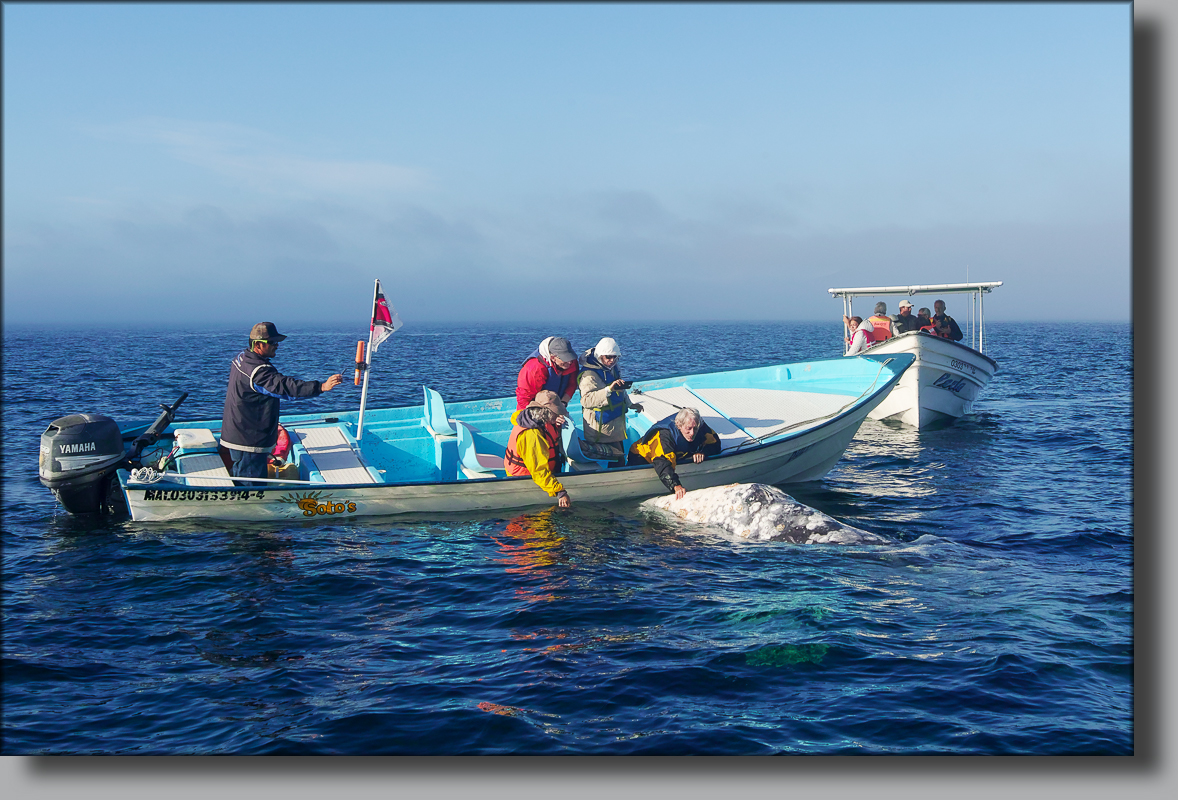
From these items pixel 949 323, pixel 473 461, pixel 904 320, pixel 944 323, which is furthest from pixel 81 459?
pixel 949 323

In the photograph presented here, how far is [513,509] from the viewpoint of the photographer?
12.9 m

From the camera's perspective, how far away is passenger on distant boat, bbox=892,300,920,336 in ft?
74.9

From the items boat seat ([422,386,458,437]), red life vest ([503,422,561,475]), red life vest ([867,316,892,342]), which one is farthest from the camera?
red life vest ([867,316,892,342])

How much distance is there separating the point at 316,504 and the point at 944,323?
58.3 feet

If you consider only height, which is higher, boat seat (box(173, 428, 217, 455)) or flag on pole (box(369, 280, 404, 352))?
flag on pole (box(369, 280, 404, 352))

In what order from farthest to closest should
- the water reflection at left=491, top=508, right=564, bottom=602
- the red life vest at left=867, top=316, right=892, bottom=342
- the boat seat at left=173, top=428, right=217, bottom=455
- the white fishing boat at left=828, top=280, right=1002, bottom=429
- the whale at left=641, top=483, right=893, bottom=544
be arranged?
the red life vest at left=867, top=316, right=892, bottom=342
the white fishing boat at left=828, top=280, right=1002, bottom=429
the boat seat at left=173, top=428, right=217, bottom=455
the whale at left=641, top=483, right=893, bottom=544
the water reflection at left=491, top=508, right=564, bottom=602

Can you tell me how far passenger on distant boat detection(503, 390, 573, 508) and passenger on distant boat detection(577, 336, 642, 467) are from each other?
1.91ft

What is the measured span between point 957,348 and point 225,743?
20.2 m

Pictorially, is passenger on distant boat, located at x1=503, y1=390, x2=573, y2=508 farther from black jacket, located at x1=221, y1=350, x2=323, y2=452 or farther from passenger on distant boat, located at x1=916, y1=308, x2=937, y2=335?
passenger on distant boat, located at x1=916, y1=308, x2=937, y2=335

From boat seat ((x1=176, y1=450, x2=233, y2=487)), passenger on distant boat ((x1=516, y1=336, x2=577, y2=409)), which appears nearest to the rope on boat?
boat seat ((x1=176, y1=450, x2=233, y2=487))

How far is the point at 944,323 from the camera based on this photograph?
74.5ft

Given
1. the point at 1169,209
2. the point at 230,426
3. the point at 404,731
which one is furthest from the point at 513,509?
the point at 1169,209

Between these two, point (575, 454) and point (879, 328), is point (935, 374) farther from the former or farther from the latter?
point (575, 454)

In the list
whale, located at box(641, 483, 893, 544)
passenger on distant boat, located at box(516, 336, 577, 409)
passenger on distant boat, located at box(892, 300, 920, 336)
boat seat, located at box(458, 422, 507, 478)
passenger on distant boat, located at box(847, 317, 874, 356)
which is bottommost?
whale, located at box(641, 483, 893, 544)
